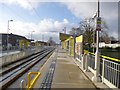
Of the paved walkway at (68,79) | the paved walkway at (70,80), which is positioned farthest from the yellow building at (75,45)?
the paved walkway at (70,80)

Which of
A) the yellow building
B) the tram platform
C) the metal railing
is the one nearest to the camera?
the metal railing

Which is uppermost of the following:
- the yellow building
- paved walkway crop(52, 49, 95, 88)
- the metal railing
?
the yellow building

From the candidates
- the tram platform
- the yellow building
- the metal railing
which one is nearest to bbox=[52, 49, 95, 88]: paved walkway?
the tram platform

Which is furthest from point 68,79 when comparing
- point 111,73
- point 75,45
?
point 75,45

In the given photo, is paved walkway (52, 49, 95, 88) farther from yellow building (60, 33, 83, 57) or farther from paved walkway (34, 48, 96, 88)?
yellow building (60, 33, 83, 57)

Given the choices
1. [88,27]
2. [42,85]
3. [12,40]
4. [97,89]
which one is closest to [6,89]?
[42,85]

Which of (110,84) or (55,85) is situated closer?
(110,84)

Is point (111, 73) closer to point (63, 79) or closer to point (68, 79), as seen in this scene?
point (68, 79)

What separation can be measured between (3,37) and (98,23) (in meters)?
86.6

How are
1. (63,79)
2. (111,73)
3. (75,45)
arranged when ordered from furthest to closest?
(75,45) < (63,79) < (111,73)

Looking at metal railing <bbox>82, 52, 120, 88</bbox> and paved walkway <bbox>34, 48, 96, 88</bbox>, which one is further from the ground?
metal railing <bbox>82, 52, 120, 88</bbox>

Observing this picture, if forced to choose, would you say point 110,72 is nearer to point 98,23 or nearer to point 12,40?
point 98,23

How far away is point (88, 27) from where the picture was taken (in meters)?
83.2

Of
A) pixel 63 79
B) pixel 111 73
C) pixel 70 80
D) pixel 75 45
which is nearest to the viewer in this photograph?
pixel 111 73
